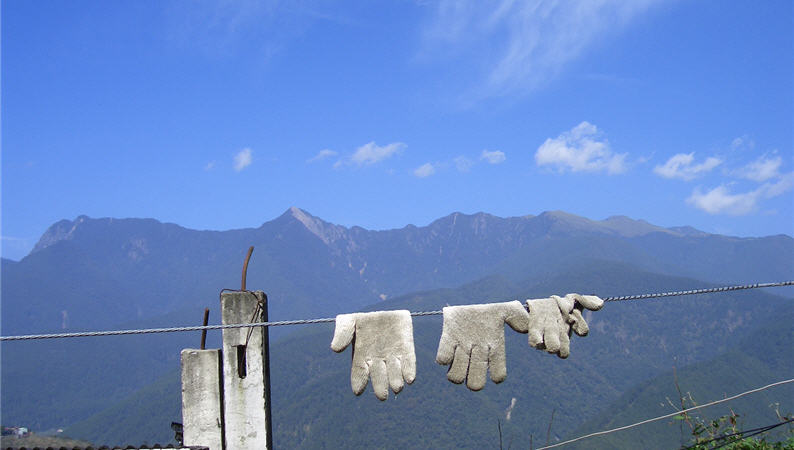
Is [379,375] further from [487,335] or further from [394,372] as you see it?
[487,335]

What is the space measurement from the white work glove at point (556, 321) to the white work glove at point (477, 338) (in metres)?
0.12

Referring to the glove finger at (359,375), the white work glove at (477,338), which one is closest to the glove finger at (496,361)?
the white work glove at (477,338)

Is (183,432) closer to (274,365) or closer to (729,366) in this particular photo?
(729,366)

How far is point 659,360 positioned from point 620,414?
74.3 metres

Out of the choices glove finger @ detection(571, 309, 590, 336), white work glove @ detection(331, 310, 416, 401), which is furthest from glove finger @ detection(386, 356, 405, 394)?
glove finger @ detection(571, 309, 590, 336)

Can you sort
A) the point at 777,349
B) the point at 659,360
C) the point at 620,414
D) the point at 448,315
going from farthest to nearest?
the point at 659,360 < the point at 777,349 < the point at 620,414 < the point at 448,315

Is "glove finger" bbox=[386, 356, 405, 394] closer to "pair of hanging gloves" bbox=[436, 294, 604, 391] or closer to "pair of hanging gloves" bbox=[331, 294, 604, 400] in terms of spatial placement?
"pair of hanging gloves" bbox=[331, 294, 604, 400]

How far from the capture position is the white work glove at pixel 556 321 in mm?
5469

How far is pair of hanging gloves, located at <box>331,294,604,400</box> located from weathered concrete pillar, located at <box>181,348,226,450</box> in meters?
1.24

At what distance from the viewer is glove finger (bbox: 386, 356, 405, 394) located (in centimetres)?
539

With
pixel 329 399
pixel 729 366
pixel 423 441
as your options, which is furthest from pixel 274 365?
pixel 729 366

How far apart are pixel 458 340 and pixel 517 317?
1.73 feet

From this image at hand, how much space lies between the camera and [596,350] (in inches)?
6014

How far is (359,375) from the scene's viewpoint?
5.47 meters
